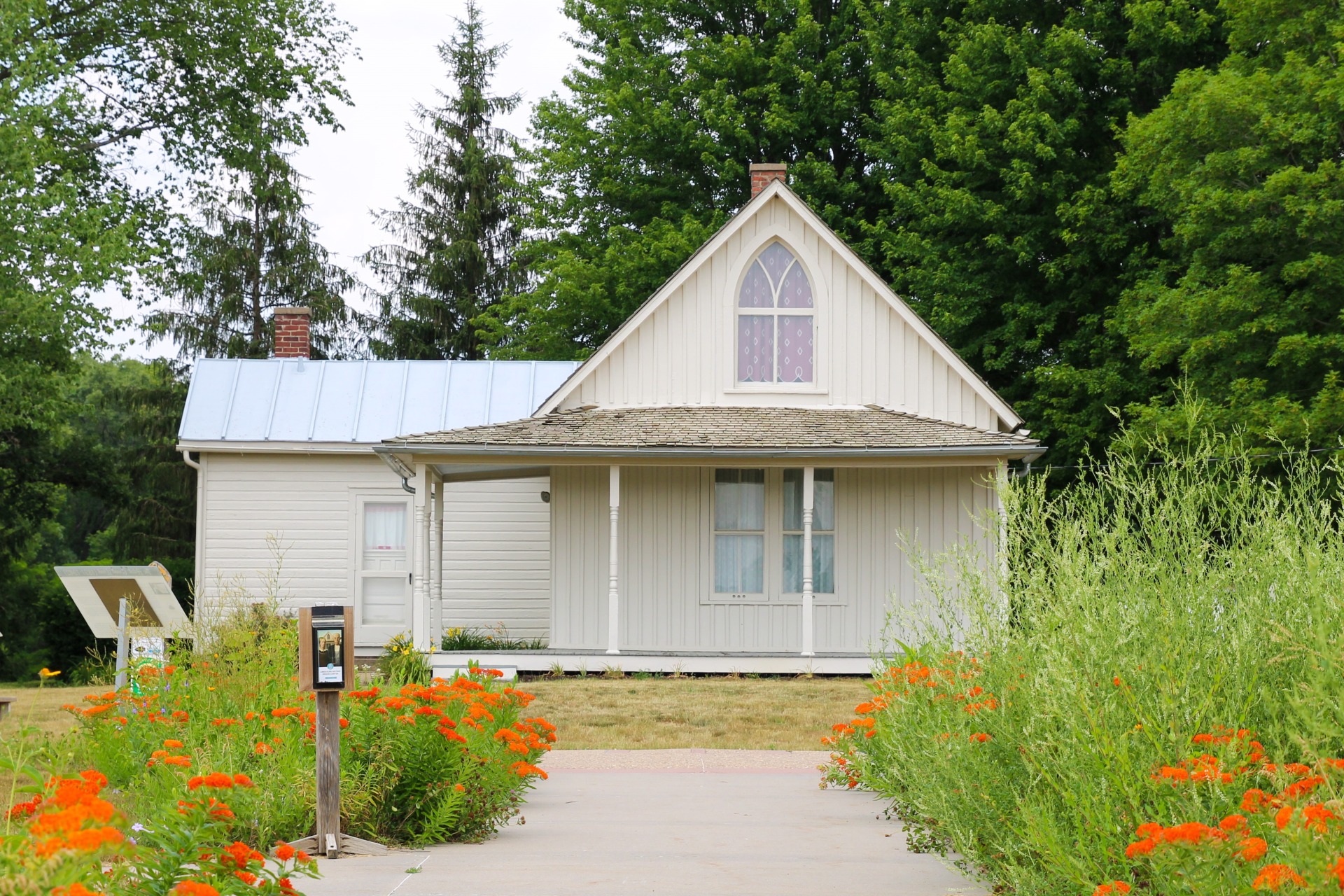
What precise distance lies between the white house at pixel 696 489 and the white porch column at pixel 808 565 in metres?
0.03

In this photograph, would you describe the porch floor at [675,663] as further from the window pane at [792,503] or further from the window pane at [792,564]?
the window pane at [792,503]

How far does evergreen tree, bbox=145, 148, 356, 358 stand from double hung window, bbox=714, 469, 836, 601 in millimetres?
21220

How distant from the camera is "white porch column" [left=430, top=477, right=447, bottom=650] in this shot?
59.7 ft

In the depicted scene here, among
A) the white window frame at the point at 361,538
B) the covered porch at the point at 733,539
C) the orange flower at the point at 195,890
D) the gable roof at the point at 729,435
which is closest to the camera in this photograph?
the orange flower at the point at 195,890

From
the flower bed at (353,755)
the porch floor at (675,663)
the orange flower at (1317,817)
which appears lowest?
the porch floor at (675,663)

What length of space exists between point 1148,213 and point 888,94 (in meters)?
6.53

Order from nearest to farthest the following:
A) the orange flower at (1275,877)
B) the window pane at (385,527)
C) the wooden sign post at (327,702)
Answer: the orange flower at (1275,877) → the wooden sign post at (327,702) → the window pane at (385,527)

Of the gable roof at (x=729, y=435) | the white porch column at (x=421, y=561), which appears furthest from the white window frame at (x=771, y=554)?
the white porch column at (x=421, y=561)

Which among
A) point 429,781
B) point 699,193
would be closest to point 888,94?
point 699,193

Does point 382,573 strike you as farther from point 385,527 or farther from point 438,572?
point 438,572

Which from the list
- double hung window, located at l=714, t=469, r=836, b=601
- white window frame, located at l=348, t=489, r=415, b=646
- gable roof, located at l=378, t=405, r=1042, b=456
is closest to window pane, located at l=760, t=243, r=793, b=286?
gable roof, located at l=378, t=405, r=1042, b=456

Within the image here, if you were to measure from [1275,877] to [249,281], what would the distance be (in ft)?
122

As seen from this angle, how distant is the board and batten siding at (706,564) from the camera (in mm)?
18516

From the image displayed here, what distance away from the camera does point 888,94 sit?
28984 millimetres
